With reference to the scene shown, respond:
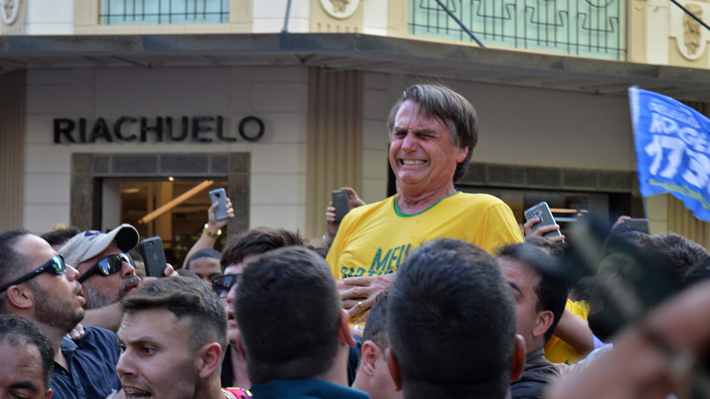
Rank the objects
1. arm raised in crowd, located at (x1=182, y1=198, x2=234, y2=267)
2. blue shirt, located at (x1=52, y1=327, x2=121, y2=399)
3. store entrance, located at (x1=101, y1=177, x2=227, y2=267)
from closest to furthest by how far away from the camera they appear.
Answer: blue shirt, located at (x1=52, y1=327, x2=121, y2=399)
arm raised in crowd, located at (x1=182, y1=198, x2=234, y2=267)
store entrance, located at (x1=101, y1=177, x2=227, y2=267)

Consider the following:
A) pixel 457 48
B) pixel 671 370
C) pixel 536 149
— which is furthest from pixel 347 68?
pixel 671 370

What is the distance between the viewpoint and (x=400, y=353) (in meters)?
1.60

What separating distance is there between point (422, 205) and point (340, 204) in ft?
9.86

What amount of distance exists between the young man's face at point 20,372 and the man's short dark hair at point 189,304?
51 centimetres

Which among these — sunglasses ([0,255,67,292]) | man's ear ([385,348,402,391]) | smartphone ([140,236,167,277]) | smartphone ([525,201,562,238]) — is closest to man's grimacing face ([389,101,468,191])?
smartphone ([525,201,562,238])

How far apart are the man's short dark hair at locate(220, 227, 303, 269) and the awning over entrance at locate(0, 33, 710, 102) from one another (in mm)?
5586

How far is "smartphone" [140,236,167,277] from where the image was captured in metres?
4.50

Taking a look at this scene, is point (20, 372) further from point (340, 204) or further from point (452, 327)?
point (340, 204)

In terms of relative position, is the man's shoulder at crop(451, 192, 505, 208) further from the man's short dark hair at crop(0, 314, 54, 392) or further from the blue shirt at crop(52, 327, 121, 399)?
the man's short dark hair at crop(0, 314, 54, 392)

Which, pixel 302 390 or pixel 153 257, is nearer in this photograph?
pixel 302 390

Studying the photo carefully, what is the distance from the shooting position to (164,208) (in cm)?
1104

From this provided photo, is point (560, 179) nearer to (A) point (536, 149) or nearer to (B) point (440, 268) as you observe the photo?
(A) point (536, 149)

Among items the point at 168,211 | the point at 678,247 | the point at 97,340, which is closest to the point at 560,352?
the point at 678,247

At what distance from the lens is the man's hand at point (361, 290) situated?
2.92 meters
